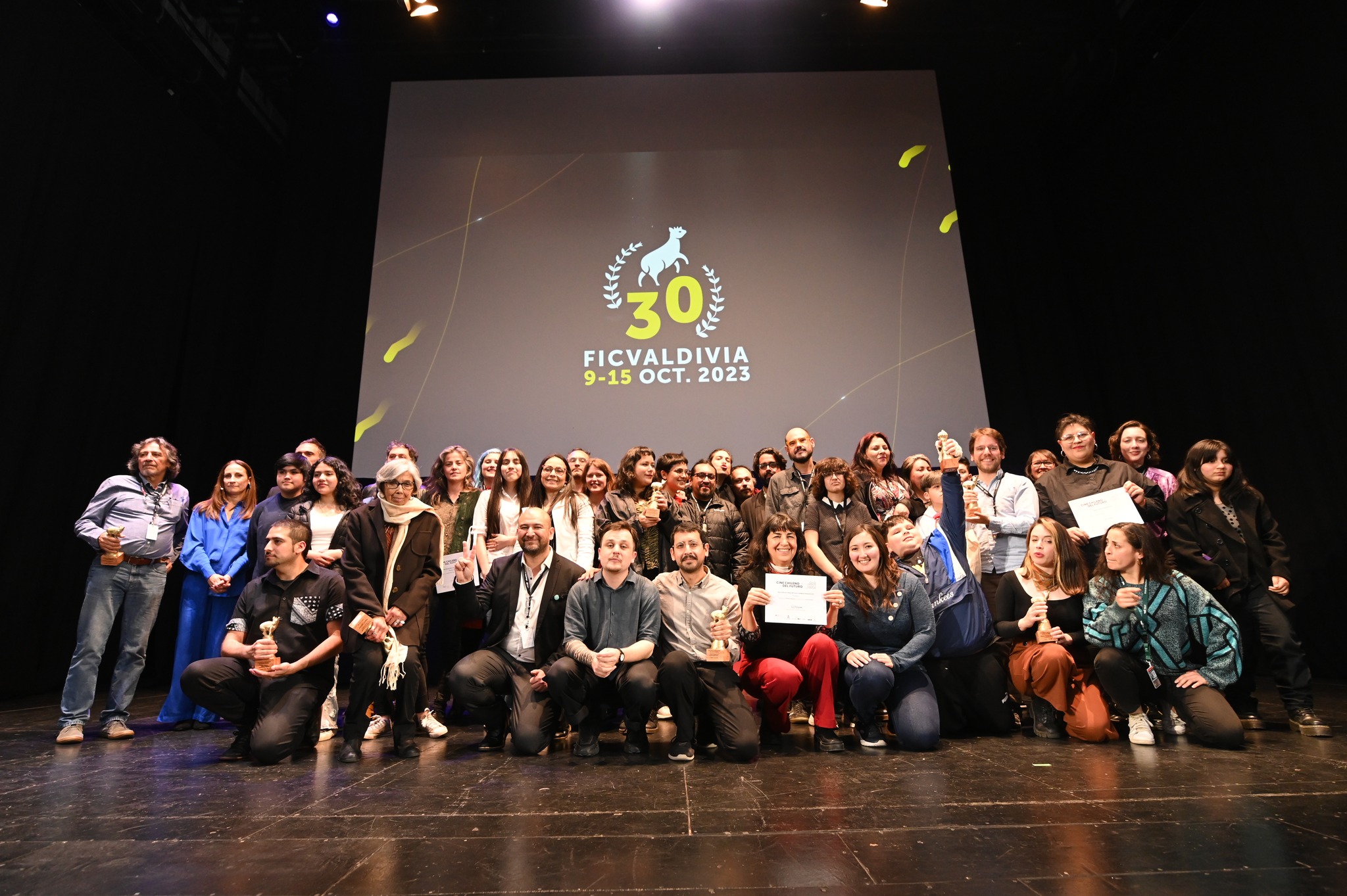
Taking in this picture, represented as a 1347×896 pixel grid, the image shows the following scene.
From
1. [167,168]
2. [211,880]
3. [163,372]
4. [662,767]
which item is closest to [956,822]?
[662,767]

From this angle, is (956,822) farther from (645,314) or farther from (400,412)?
(400,412)

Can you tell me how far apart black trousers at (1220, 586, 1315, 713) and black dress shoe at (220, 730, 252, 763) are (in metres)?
4.67

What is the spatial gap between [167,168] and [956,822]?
8.25m

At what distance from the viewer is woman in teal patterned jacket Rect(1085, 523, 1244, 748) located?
3328mm

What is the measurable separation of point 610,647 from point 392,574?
3.81 ft

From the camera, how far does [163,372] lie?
673 centimetres

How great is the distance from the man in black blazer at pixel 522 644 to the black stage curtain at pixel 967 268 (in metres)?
3.70

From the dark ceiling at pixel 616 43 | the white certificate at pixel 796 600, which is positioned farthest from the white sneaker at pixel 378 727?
the dark ceiling at pixel 616 43

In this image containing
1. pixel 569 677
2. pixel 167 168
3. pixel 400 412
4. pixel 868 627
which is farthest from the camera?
pixel 167 168

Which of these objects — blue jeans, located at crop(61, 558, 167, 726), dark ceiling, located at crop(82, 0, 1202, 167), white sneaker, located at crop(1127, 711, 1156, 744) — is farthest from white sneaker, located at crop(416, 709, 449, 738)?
dark ceiling, located at crop(82, 0, 1202, 167)

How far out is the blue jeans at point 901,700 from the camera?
3352 millimetres

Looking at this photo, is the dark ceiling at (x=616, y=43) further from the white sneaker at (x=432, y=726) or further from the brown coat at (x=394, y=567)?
the white sneaker at (x=432, y=726)

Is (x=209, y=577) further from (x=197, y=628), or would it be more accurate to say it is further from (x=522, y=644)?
(x=522, y=644)

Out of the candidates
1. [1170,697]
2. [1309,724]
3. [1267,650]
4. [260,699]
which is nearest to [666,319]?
[260,699]
